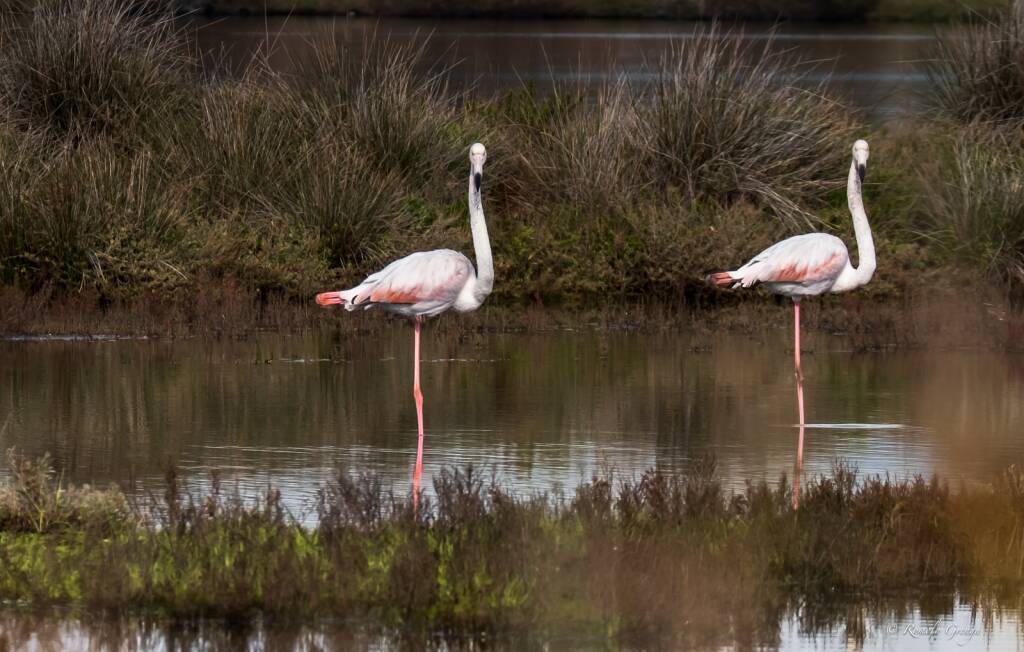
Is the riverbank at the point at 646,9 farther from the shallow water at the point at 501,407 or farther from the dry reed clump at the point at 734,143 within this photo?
the shallow water at the point at 501,407

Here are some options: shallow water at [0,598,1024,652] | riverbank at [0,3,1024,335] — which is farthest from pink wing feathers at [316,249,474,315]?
shallow water at [0,598,1024,652]

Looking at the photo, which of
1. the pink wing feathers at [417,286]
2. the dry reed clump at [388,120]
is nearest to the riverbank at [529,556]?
the pink wing feathers at [417,286]

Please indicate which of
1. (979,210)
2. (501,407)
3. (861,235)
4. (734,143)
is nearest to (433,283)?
(501,407)

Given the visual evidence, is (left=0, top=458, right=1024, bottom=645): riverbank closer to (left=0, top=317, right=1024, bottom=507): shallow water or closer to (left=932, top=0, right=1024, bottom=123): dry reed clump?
(left=0, top=317, right=1024, bottom=507): shallow water

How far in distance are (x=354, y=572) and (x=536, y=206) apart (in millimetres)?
12543

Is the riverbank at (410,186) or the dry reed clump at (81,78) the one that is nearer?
the riverbank at (410,186)

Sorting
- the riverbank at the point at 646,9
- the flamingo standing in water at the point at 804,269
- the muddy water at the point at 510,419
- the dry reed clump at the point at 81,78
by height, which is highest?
the riverbank at the point at 646,9

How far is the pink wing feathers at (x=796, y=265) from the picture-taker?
14.4m

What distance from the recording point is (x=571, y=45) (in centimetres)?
7125

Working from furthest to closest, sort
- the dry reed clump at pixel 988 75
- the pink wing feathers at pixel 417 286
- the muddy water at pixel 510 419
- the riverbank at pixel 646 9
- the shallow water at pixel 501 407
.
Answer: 1. the riverbank at pixel 646 9
2. the dry reed clump at pixel 988 75
3. the pink wing feathers at pixel 417 286
4. the shallow water at pixel 501 407
5. the muddy water at pixel 510 419

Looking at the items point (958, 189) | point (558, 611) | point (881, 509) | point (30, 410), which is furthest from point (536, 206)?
point (558, 611)

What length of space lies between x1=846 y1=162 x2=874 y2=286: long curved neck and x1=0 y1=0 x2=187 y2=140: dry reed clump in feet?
27.2

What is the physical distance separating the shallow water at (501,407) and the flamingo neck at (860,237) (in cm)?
87

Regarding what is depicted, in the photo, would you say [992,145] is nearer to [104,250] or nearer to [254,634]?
[104,250]
